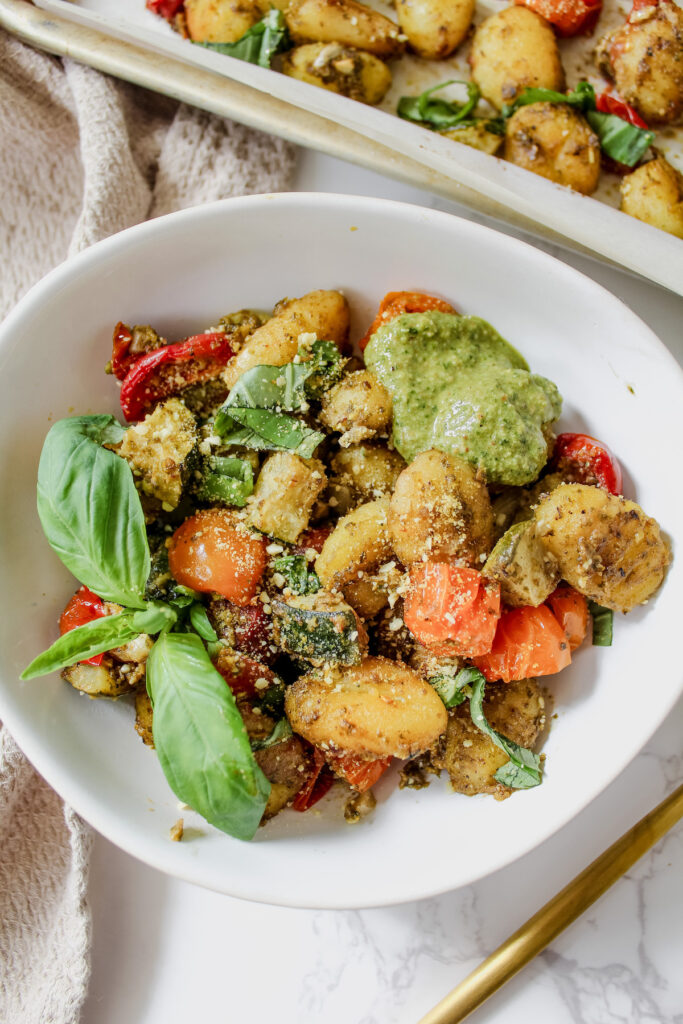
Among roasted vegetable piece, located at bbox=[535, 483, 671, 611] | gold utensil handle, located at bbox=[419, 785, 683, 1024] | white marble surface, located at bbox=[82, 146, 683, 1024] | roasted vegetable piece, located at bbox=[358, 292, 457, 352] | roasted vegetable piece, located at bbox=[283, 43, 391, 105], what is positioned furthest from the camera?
roasted vegetable piece, located at bbox=[283, 43, 391, 105]

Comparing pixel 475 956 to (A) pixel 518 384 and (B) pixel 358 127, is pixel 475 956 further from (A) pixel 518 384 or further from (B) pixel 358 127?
(B) pixel 358 127

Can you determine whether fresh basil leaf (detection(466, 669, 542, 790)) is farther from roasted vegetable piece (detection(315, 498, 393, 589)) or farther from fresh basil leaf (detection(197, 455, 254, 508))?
fresh basil leaf (detection(197, 455, 254, 508))

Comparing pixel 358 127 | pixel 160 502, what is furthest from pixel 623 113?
pixel 160 502

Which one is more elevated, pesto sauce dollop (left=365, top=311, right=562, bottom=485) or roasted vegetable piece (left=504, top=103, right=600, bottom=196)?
roasted vegetable piece (left=504, top=103, right=600, bottom=196)

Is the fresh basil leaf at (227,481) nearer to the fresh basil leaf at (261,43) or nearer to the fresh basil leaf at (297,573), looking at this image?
the fresh basil leaf at (297,573)

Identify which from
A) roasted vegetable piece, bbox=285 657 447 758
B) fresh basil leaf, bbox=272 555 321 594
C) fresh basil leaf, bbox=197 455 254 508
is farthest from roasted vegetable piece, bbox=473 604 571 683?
fresh basil leaf, bbox=197 455 254 508

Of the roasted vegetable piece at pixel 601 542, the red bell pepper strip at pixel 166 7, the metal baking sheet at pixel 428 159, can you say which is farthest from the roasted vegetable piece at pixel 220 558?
the red bell pepper strip at pixel 166 7
